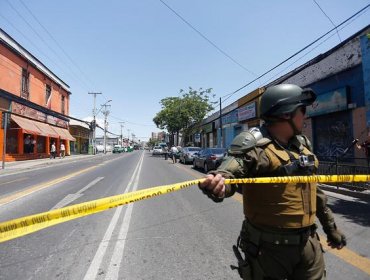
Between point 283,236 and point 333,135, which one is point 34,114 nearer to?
point 333,135

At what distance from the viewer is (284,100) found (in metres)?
2.39

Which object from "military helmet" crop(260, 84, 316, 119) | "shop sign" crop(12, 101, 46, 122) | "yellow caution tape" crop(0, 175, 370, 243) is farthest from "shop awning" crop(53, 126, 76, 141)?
"military helmet" crop(260, 84, 316, 119)

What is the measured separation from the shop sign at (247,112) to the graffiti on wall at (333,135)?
11.2 m

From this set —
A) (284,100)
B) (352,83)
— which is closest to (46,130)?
(352,83)

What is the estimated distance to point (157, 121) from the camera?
6375cm

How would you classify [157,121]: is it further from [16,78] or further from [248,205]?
[248,205]

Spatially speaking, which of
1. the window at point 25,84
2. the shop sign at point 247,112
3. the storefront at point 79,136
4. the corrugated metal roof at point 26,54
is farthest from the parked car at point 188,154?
the storefront at point 79,136

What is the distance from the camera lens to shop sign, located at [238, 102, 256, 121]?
30656 millimetres

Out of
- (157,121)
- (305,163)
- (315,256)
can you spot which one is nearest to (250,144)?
(305,163)

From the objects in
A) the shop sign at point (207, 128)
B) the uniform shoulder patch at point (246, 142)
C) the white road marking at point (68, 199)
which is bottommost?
the white road marking at point (68, 199)

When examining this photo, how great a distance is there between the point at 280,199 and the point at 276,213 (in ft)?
0.29

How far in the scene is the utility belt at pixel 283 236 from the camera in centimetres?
219

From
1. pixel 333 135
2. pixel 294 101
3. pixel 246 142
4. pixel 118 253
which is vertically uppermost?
pixel 333 135

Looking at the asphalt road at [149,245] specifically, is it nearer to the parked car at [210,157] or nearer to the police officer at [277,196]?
the police officer at [277,196]
